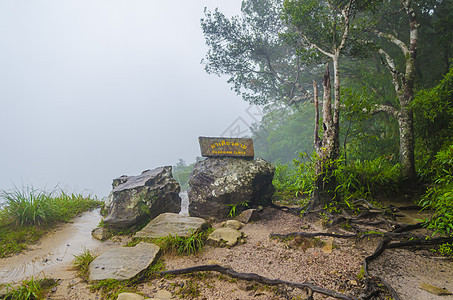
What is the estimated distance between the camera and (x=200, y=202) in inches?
249

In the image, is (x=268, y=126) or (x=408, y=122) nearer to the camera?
(x=408, y=122)

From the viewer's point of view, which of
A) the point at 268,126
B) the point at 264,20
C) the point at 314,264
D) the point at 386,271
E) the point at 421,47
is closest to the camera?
the point at 386,271

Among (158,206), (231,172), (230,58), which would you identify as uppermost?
(230,58)

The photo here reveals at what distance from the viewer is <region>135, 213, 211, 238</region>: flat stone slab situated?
15.1ft

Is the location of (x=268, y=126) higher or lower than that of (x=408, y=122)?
higher

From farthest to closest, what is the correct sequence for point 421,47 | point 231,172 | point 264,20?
point 264,20, point 421,47, point 231,172

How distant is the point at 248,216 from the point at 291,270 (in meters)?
Result: 2.38

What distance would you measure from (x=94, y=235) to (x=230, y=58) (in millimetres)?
11298

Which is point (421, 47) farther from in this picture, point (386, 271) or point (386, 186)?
point (386, 271)

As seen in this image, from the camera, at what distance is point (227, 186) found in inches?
245

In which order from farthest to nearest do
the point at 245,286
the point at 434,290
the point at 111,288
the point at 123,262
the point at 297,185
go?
the point at 297,185 → the point at 123,262 → the point at 111,288 → the point at 245,286 → the point at 434,290

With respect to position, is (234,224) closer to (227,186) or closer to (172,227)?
(227,186)

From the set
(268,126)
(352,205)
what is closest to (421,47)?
(352,205)

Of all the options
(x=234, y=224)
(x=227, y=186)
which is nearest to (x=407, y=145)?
(x=227, y=186)
